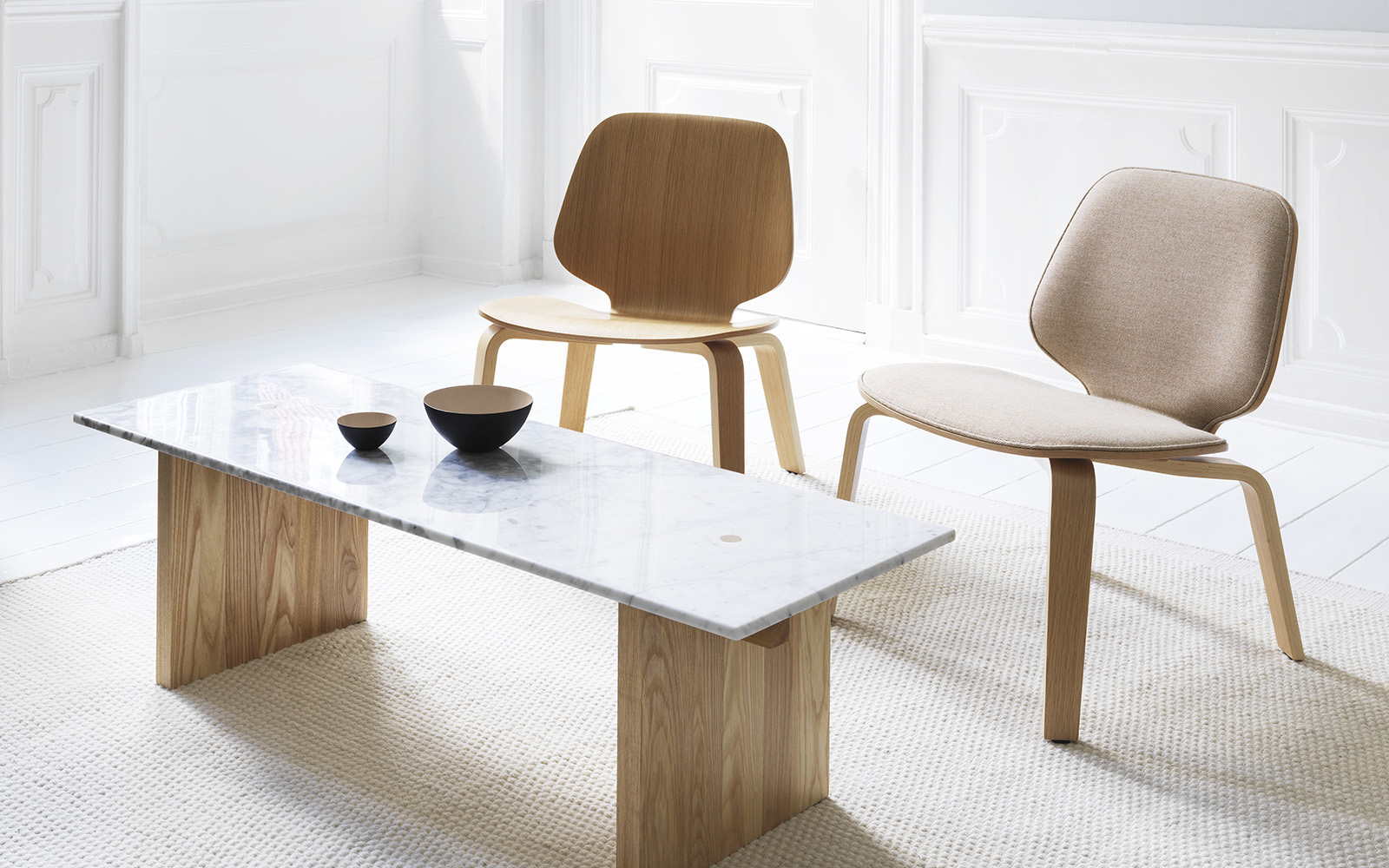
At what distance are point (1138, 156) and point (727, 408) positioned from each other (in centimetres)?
147

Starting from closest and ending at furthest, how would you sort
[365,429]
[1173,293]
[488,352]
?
[365,429] → [1173,293] → [488,352]

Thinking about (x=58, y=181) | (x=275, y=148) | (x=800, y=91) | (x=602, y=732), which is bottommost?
(x=602, y=732)

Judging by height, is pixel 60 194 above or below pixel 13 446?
above

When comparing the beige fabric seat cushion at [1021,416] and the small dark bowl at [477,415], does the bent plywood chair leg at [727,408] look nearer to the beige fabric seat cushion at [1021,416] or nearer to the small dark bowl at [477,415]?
the beige fabric seat cushion at [1021,416]

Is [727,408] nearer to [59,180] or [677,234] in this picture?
[677,234]

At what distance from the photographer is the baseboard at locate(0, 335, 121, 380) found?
11.4 feet

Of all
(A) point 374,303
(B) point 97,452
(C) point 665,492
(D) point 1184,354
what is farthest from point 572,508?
(A) point 374,303

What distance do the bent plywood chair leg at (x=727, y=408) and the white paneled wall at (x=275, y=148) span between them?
7.41 ft

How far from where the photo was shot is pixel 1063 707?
183 cm

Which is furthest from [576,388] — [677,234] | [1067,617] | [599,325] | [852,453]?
[1067,617]

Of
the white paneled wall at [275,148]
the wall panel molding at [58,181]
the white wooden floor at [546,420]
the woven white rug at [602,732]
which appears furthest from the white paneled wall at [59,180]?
the woven white rug at [602,732]

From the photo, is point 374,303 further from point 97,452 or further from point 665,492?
point 665,492

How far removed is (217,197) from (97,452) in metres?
1.53

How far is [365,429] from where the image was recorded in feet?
5.86
